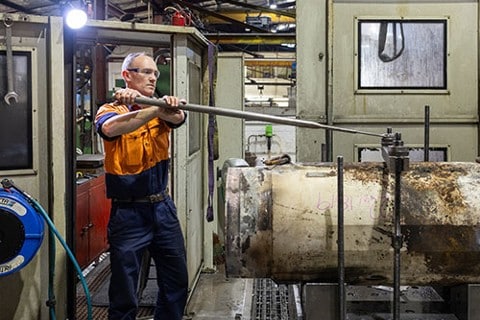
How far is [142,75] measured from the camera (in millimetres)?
2143

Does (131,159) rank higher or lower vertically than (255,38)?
lower

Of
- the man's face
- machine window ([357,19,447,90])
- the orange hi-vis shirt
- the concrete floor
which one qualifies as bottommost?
the concrete floor

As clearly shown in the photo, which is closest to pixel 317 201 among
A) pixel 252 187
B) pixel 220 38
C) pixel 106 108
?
pixel 252 187

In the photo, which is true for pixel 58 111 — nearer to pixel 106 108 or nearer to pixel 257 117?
pixel 106 108

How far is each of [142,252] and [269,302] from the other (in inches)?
42.9

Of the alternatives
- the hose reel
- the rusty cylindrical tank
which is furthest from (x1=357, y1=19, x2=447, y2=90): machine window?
the hose reel

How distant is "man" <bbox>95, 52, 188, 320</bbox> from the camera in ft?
6.72

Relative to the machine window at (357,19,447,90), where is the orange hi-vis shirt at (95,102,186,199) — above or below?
below

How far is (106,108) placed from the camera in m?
2.12

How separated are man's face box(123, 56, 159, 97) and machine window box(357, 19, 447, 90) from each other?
48.7 inches

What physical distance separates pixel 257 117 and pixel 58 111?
107 cm

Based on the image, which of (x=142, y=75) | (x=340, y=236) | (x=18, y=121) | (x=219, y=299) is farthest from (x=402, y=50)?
(x=18, y=121)

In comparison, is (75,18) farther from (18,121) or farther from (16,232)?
(16,232)

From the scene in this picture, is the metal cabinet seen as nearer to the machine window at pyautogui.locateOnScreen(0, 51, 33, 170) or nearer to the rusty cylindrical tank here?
the machine window at pyautogui.locateOnScreen(0, 51, 33, 170)
